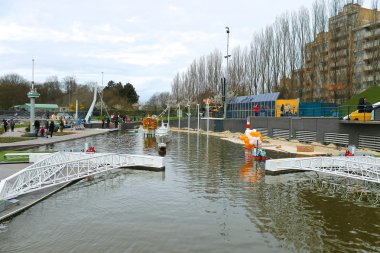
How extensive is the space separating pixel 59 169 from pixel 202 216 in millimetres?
6653

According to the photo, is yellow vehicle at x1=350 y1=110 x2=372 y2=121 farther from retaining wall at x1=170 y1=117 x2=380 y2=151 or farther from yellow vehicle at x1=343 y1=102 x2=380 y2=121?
retaining wall at x1=170 y1=117 x2=380 y2=151

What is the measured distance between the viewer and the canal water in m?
9.19

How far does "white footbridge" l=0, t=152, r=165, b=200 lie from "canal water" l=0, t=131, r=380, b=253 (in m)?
0.63

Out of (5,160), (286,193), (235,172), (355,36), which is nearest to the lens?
(286,193)

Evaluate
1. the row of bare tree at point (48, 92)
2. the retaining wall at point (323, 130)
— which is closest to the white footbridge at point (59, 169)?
the retaining wall at point (323, 130)

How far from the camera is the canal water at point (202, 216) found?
9.19 m

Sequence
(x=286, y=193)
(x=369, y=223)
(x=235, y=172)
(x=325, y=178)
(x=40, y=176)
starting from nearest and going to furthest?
(x=369, y=223) → (x=40, y=176) → (x=286, y=193) → (x=325, y=178) → (x=235, y=172)

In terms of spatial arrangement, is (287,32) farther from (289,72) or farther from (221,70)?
(221,70)

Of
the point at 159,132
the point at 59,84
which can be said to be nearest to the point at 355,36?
the point at 159,132

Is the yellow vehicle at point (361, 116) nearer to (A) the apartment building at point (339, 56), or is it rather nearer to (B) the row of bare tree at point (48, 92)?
(A) the apartment building at point (339, 56)

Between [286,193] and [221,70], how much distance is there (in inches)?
2454

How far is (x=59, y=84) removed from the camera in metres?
130

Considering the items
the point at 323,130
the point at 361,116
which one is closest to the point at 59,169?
the point at 361,116

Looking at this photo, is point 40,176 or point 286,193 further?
point 286,193
